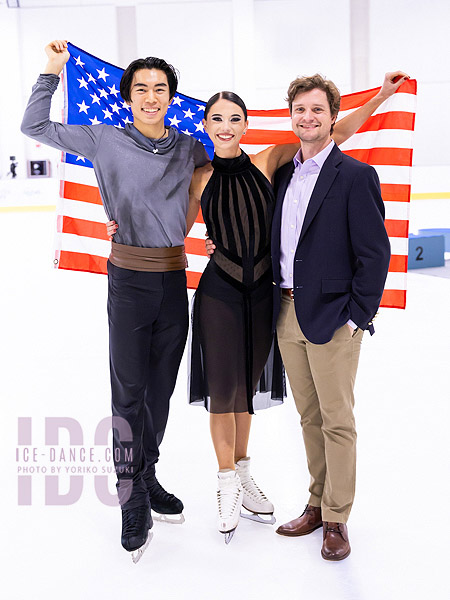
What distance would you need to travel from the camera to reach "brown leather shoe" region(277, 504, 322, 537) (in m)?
2.53

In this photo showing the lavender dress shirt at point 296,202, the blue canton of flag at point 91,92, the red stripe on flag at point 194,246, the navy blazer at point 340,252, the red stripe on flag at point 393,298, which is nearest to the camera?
the navy blazer at point 340,252

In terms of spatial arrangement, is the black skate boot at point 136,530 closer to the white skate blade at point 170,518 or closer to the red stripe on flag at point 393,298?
the white skate blade at point 170,518

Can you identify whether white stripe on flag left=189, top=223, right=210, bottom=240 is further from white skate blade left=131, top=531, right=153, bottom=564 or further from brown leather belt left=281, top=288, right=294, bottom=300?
white skate blade left=131, top=531, right=153, bottom=564

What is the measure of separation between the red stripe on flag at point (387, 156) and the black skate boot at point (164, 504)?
1.82m

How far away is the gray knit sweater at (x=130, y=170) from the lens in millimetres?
2402

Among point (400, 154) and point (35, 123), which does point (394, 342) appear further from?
point (35, 123)

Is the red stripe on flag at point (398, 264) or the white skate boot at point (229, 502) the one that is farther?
the red stripe on flag at point (398, 264)

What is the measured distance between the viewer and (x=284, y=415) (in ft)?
13.0

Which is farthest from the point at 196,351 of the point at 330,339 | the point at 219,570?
the point at 219,570

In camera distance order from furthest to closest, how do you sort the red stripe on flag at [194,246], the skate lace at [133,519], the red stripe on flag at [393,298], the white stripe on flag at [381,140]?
the red stripe on flag at [194,246]
the red stripe on flag at [393,298]
the white stripe on flag at [381,140]
the skate lace at [133,519]

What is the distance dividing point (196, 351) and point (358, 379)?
2120 mm

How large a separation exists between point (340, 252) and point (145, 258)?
2.24ft

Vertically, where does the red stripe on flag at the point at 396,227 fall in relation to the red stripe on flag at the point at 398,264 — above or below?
above

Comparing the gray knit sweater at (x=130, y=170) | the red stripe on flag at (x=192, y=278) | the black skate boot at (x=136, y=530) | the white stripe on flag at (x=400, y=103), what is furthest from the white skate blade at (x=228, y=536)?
the white stripe on flag at (x=400, y=103)
